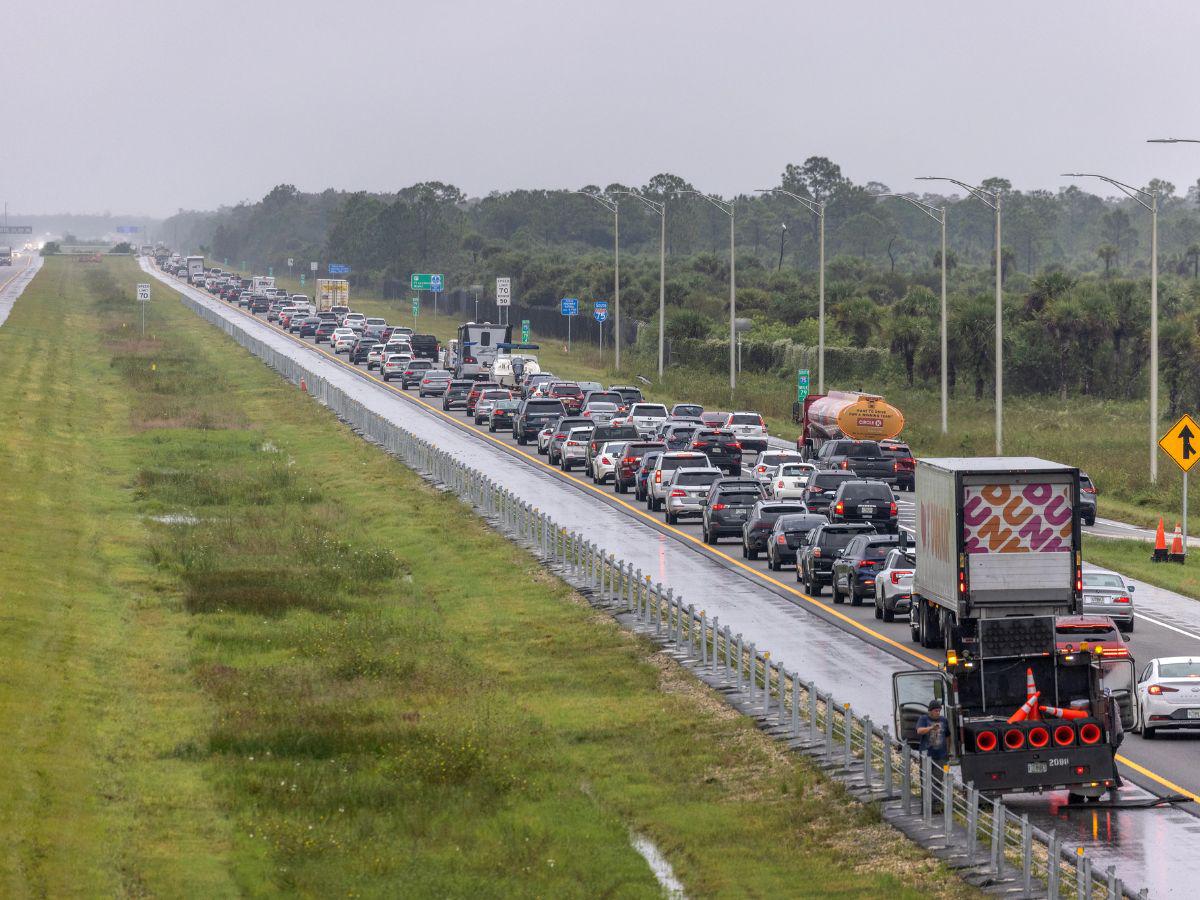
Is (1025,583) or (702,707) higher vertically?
(1025,583)

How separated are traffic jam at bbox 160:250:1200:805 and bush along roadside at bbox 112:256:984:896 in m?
2.05

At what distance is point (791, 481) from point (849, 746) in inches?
1360

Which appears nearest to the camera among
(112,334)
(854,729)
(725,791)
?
(725,791)

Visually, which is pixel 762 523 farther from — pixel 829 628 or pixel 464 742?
pixel 464 742

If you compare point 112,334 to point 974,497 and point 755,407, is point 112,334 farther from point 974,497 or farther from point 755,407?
point 974,497

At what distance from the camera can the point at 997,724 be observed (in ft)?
72.7

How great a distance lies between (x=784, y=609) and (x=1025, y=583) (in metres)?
14.3

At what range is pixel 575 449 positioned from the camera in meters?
70.6

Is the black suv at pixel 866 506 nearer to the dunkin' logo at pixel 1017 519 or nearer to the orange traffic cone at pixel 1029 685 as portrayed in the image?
the dunkin' logo at pixel 1017 519

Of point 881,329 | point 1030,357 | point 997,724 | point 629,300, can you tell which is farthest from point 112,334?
point 997,724

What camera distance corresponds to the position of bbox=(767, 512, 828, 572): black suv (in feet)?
152

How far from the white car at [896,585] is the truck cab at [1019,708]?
1463 cm

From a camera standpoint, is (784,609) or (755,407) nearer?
(784,609)

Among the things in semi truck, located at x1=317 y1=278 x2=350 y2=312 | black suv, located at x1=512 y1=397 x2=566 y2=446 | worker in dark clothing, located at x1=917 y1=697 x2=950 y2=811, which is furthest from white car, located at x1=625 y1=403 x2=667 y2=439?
semi truck, located at x1=317 y1=278 x2=350 y2=312
